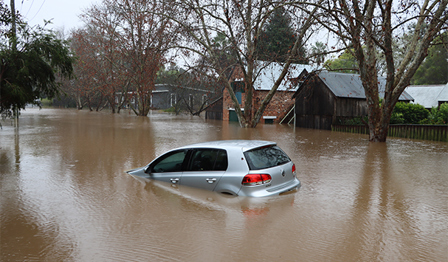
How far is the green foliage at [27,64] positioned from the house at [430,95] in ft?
105

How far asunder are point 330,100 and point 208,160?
79.0 ft

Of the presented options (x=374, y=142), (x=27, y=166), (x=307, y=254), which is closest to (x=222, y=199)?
(x=307, y=254)

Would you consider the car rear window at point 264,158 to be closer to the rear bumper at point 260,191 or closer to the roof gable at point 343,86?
the rear bumper at point 260,191

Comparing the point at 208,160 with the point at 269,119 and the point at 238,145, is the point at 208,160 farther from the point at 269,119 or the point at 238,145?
the point at 269,119

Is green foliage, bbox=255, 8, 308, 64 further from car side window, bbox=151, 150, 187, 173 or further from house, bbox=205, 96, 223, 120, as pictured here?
car side window, bbox=151, 150, 187, 173

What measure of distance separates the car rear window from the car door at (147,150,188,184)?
155cm

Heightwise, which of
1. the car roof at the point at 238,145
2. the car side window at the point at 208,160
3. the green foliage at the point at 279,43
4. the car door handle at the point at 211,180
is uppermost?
the green foliage at the point at 279,43

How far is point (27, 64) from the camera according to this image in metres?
14.0

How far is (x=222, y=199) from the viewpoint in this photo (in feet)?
24.3

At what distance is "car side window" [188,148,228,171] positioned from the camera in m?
7.48

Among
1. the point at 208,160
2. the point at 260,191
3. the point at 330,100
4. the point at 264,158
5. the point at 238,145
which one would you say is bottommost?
the point at 260,191

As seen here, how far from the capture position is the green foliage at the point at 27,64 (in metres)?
13.7

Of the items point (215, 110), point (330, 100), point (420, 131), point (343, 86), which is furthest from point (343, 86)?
point (215, 110)

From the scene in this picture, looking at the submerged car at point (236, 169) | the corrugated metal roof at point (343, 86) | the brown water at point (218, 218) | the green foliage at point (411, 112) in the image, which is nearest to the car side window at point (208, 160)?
the submerged car at point (236, 169)
